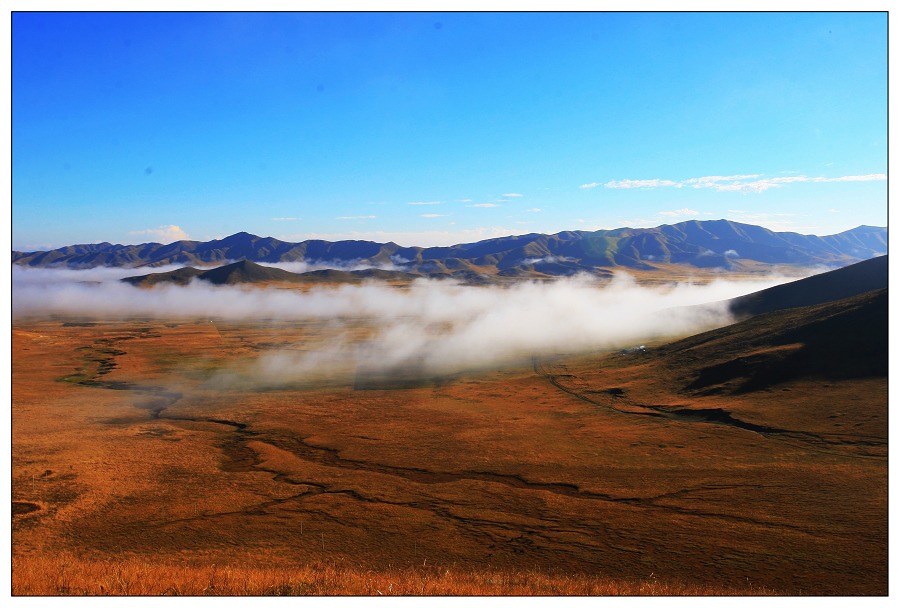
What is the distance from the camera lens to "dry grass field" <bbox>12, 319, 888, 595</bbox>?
21.3 meters

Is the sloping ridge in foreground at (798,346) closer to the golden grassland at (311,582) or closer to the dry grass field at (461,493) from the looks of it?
the dry grass field at (461,493)

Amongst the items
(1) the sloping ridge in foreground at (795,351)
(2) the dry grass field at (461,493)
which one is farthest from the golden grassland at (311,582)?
(1) the sloping ridge in foreground at (795,351)

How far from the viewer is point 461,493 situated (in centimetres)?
3244

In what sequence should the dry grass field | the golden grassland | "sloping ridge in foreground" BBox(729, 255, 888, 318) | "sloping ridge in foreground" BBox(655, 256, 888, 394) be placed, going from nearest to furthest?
1. the golden grassland
2. the dry grass field
3. "sloping ridge in foreground" BBox(655, 256, 888, 394)
4. "sloping ridge in foreground" BBox(729, 255, 888, 318)

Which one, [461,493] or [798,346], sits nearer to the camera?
[461,493]

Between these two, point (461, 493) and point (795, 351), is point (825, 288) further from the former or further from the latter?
point (461, 493)

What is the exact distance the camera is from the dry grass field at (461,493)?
21.3 metres

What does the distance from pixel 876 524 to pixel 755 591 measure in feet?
35.1

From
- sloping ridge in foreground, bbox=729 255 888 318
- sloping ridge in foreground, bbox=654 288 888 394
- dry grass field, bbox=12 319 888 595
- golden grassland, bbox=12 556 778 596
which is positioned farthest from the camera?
sloping ridge in foreground, bbox=729 255 888 318

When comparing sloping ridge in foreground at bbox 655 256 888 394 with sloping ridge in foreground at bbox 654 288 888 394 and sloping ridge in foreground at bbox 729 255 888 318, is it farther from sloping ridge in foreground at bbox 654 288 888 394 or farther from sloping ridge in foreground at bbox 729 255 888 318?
sloping ridge in foreground at bbox 729 255 888 318

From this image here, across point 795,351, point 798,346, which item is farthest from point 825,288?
point 795,351

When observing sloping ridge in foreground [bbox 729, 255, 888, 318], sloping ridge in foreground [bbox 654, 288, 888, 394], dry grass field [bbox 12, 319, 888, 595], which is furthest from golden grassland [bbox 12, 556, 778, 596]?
sloping ridge in foreground [bbox 729, 255, 888, 318]

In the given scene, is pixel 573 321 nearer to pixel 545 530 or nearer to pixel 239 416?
pixel 239 416
